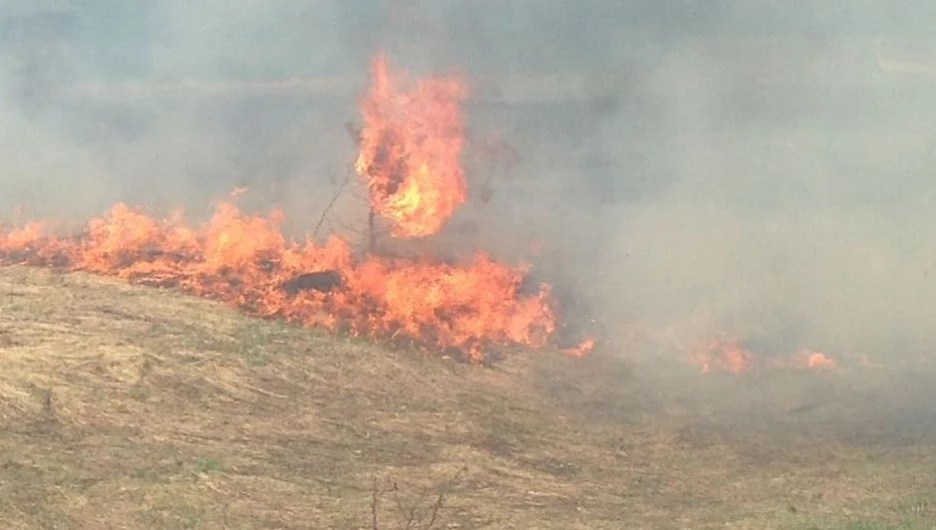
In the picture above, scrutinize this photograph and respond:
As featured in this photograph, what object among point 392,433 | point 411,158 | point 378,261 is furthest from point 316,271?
point 392,433

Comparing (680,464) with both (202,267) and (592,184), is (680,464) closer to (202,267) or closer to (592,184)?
(202,267)

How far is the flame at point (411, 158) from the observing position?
42.3 feet

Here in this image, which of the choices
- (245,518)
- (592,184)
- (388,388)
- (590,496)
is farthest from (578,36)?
(245,518)

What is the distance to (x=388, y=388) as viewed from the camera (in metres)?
9.88

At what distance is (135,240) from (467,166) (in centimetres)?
486

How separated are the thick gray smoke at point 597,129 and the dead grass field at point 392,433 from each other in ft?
9.53

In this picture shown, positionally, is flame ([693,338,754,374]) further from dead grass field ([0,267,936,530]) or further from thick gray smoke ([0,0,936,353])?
thick gray smoke ([0,0,936,353])

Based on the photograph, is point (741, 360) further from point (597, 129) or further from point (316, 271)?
point (597, 129)

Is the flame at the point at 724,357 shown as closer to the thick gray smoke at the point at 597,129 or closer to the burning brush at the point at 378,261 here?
the thick gray smoke at the point at 597,129

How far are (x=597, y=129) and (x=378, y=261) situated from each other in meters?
11.0

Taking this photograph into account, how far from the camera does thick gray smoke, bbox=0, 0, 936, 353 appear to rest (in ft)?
48.3

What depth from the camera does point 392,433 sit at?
891 centimetres

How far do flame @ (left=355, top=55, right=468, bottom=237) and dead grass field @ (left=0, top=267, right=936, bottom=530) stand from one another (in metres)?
2.55

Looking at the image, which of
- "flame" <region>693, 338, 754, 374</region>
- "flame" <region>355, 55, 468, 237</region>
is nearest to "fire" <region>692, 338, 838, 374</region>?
"flame" <region>693, 338, 754, 374</region>
